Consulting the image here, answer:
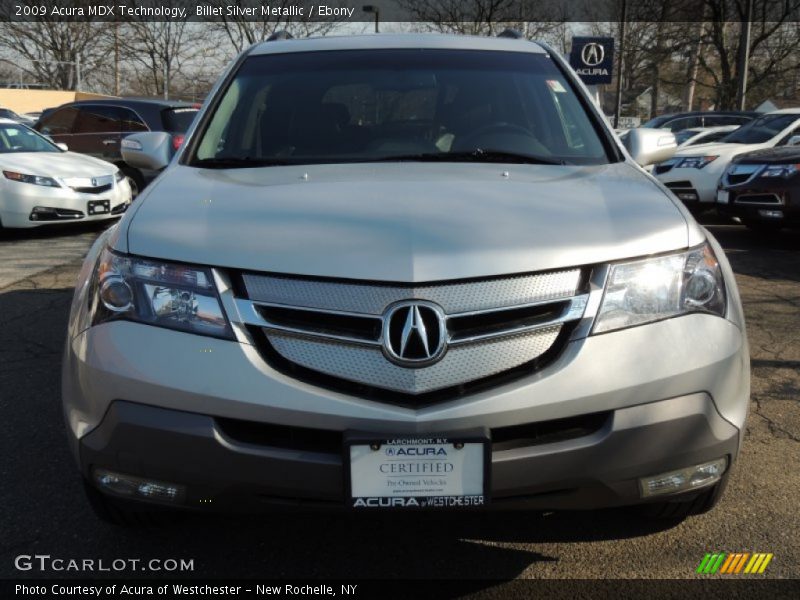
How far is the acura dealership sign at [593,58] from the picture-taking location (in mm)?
15539

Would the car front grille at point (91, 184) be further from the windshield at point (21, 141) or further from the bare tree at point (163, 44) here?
the bare tree at point (163, 44)

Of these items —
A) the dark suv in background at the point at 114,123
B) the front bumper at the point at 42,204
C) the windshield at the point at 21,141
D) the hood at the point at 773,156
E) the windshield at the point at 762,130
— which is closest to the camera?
the hood at the point at 773,156

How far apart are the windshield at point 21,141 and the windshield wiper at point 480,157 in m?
7.89

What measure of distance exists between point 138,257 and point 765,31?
113 feet

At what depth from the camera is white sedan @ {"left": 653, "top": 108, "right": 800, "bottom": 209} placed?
935cm

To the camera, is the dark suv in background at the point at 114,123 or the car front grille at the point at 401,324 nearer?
the car front grille at the point at 401,324

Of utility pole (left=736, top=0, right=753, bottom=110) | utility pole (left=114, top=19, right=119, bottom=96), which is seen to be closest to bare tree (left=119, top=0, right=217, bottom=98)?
utility pole (left=114, top=19, right=119, bottom=96)

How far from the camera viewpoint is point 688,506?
7.72ft

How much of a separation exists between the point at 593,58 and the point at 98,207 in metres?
10.5

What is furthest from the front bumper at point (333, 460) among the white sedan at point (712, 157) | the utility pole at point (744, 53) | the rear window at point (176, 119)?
the utility pole at point (744, 53)

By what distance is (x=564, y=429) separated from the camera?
1.96 metres

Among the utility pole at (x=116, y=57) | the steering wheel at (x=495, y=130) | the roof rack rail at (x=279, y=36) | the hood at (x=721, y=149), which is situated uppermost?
the utility pole at (x=116, y=57)

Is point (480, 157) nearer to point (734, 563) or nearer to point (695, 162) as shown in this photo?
point (734, 563)

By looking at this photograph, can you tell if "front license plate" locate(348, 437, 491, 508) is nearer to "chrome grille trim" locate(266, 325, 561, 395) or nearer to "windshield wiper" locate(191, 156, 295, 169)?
"chrome grille trim" locate(266, 325, 561, 395)
